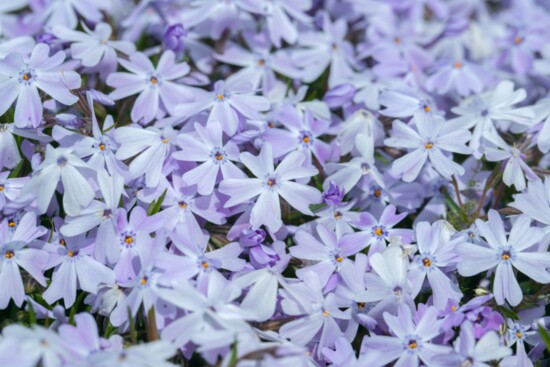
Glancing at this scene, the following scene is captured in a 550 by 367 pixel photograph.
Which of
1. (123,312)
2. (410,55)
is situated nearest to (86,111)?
(123,312)

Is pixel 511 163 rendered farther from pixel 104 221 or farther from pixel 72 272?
pixel 72 272

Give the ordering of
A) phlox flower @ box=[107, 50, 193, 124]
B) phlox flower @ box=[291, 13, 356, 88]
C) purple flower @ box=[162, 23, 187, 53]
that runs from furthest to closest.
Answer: phlox flower @ box=[291, 13, 356, 88], purple flower @ box=[162, 23, 187, 53], phlox flower @ box=[107, 50, 193, 124]

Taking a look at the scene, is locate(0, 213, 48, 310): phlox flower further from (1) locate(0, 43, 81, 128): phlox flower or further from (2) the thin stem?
(2) the thin stem

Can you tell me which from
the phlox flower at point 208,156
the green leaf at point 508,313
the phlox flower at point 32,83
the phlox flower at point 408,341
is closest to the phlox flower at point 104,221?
the phlox flower at point 208,156

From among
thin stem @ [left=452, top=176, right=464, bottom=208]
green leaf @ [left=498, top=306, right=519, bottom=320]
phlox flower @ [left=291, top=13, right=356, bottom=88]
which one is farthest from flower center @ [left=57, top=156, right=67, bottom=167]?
green leaf @ [left=498, top=306, right=519, bottom=320]

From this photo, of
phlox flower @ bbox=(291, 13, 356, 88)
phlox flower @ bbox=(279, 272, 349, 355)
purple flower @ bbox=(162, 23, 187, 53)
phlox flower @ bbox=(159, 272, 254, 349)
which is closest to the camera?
phlox flower @ bbox=(159, 272, 254, 349)

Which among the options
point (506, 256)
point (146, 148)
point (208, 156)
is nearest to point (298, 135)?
point (208, 156)
